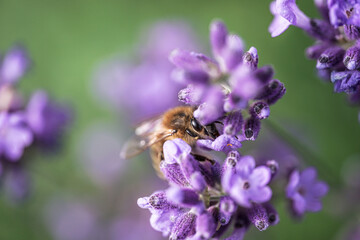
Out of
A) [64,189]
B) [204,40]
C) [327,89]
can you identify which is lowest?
[327,89]

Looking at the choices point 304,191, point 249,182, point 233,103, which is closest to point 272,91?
point 233,103

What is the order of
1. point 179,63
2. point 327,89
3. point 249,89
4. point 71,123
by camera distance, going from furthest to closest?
point 327,89 → point 71,123 → point 179,63 → point 249,89

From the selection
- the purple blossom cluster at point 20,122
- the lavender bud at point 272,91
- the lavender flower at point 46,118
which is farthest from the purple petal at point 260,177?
the lavender flower at point 46,118

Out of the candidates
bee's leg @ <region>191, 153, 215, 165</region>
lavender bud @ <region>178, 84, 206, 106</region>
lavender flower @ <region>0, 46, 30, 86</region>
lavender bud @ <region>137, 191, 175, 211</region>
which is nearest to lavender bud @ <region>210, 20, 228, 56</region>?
lavender bud @ <region>178, 84, 206, 106</region>

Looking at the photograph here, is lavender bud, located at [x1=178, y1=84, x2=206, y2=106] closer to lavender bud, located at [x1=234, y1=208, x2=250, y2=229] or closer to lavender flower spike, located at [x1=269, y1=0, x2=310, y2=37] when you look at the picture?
lavender flower spike, located at [x1=269, y1=0, x2=310, y2=37]

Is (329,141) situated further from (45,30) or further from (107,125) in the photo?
(45,30)

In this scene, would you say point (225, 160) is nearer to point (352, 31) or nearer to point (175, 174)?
point (175, 174)

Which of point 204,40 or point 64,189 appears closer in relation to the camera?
point 64,189

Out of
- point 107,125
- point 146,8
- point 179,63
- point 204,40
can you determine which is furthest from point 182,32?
point 179,63
